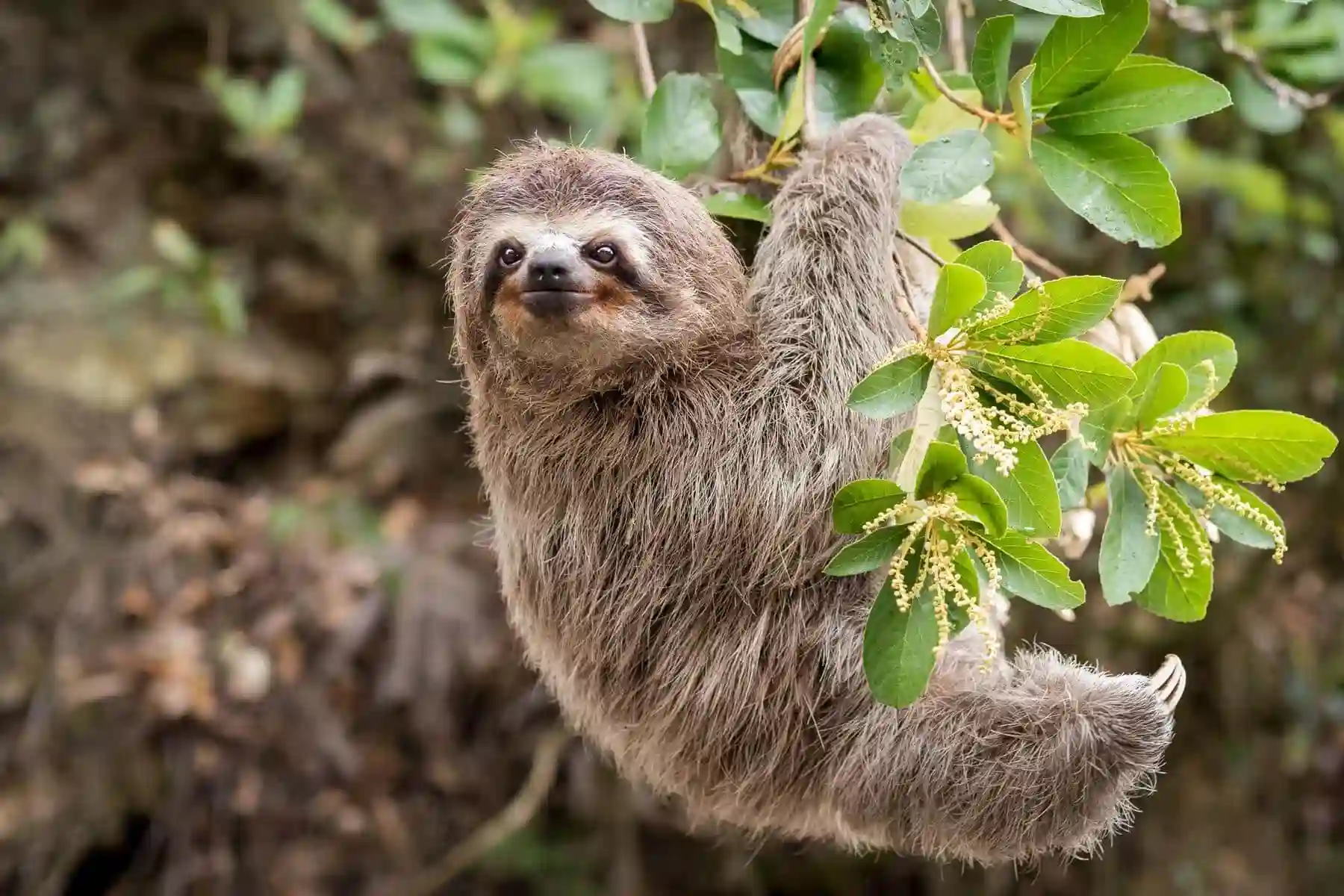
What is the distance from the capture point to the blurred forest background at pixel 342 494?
7.43m

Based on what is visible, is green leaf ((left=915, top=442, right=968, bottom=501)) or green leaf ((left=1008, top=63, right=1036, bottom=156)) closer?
green leaf ((left=915, top=442, right=968, bottom=501))

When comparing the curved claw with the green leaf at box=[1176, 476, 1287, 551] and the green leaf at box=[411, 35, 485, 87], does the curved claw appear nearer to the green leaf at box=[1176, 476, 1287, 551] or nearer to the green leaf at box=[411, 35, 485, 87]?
the green leaf at box=[1176, 476, 1287, 551]

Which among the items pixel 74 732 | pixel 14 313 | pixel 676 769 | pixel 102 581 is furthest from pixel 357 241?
pixel 676 769

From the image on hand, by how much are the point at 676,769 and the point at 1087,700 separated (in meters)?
1.36

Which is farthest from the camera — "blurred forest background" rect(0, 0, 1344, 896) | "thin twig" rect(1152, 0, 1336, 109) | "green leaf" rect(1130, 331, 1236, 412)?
"blurred forest background" rect(0, 0, 1344, 896)

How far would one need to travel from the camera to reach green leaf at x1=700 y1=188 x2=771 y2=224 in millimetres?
3789

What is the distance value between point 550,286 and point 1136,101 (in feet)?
5.35

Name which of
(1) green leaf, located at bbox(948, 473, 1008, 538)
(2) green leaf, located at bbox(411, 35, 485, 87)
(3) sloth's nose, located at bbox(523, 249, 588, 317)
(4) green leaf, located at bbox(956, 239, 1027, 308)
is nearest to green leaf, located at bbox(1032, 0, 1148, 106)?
(4) green leaf, located at bbox(956, 239, 1027, 308)

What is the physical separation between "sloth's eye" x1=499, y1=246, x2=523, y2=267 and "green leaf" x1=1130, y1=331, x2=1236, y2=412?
5.85 feet

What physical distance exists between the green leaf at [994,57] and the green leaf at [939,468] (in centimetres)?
95

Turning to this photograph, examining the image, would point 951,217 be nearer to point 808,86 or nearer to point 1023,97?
point 808,86

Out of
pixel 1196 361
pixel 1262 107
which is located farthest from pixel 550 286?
pixel 1262 107

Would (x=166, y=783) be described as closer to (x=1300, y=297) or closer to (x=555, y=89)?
(x=555, y=89)

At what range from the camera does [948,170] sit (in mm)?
2955
